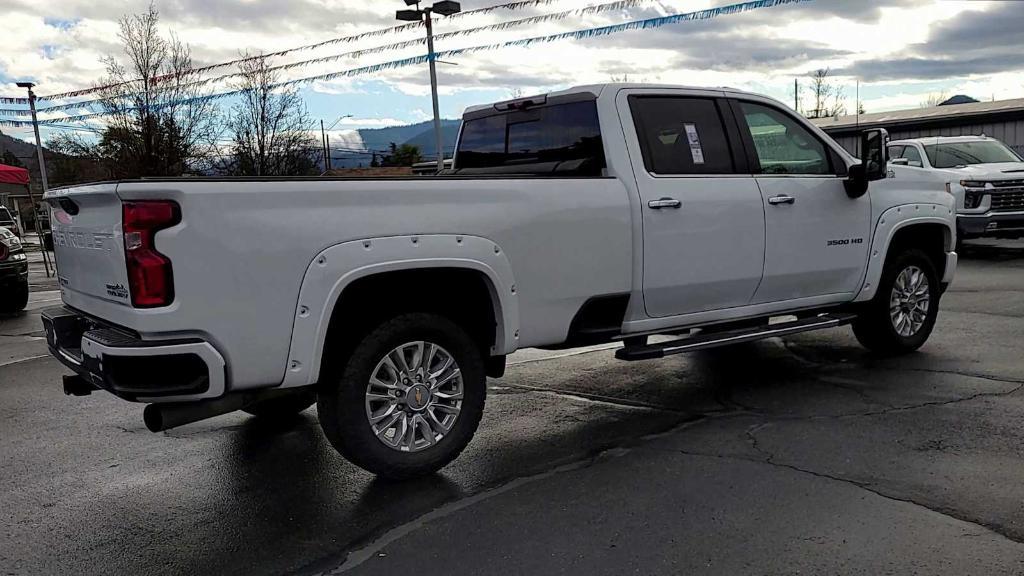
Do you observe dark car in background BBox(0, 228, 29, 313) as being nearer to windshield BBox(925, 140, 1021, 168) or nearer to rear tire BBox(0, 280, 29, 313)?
rear tire BBox(0, 280, 29, 313)

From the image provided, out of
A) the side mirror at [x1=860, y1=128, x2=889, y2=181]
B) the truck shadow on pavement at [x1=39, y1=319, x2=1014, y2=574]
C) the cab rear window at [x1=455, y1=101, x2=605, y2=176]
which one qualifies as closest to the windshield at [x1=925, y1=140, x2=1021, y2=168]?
the truck shadow on pavement at [x1=39, y1=319, x2=1014, y2=574]

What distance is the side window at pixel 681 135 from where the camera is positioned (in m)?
5.21

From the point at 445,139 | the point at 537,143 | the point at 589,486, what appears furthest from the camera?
the point at 445,139

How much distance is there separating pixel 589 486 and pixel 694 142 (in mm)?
2418

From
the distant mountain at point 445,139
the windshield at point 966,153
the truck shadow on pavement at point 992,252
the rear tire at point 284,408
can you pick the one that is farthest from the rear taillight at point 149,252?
the windshield at point 966,153

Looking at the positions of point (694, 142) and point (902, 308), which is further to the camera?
point (902, 308)

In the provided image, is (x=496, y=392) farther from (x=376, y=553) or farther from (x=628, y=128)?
(x=376, y=553)

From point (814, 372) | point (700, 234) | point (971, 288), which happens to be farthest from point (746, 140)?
point (971, 288)

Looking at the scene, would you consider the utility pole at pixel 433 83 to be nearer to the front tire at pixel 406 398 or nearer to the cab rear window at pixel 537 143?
the cab rear window at pixel 537 143

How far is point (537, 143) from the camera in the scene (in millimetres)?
5504

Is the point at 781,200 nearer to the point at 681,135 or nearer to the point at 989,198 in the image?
the point at 681,135

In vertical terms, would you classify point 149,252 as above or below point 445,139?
below

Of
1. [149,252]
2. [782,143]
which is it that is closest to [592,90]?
[782,143]

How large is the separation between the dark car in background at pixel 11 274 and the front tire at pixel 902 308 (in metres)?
10.7
